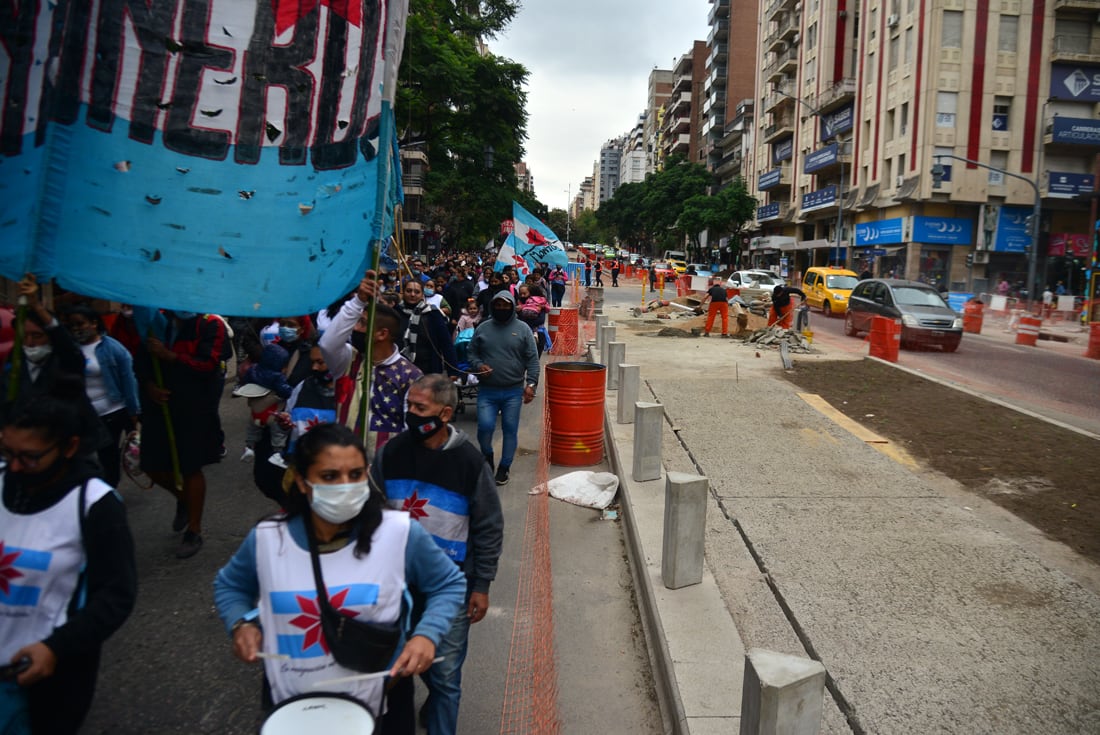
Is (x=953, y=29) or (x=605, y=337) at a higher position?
(x=953, y=29)

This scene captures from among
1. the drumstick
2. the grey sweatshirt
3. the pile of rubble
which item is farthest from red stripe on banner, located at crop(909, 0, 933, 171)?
the drumstick

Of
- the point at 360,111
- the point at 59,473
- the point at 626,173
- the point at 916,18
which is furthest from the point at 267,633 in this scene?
the point at 626,173

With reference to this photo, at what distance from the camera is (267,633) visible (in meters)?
2.27

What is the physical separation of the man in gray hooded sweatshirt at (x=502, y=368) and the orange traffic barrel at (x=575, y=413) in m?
0.84

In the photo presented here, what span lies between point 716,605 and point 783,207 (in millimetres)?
57668

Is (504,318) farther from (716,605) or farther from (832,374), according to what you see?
(832,374)

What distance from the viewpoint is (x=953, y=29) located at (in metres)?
37.2

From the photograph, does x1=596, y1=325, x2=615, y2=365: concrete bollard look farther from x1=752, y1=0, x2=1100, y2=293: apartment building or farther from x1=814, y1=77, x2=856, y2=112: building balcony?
x1=814, y1=77, x2=856, y2=112: building balcony

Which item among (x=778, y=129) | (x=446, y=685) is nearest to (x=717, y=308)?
(x=446, y=685)

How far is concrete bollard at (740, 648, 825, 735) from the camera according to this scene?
2.59m

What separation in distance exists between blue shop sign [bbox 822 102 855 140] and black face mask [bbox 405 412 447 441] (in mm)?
49054

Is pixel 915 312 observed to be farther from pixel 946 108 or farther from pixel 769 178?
pixel 769 178

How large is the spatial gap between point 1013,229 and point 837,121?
13899mm

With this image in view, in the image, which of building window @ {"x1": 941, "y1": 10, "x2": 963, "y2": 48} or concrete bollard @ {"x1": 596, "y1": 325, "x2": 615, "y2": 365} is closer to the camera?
concrete bollard @ {"x1": 596, "y1": 325, "x2": 615, "y2": 365}
